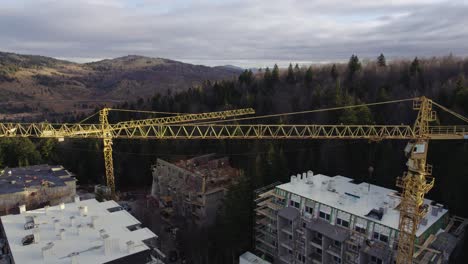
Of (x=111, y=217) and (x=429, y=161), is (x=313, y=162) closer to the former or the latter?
(x=429, y=161)

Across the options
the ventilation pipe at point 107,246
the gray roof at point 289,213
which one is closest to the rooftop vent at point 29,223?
the ventilation pipe at point 107,246

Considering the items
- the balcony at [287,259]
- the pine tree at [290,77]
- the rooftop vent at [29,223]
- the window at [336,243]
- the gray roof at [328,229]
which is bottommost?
the balcony at [287,259]

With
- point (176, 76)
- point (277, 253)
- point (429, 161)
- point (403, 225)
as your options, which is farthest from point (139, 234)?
point (176, 76)

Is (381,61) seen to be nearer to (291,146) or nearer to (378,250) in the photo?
(291,146)

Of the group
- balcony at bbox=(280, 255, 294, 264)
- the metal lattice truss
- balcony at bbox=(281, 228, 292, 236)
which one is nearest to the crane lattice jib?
the metal lattice truss

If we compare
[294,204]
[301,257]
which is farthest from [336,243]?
[294,204]

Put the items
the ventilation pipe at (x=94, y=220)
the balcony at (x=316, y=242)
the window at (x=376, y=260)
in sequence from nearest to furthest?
1. the window at (x=376, y=260)
2. the ventilation pipe at (x=94, y=220)
3. the balcony at (x=316, y=242)

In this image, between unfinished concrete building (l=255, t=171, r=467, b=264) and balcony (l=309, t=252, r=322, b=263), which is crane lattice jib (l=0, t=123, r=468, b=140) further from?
balcony (l=309, t=252, r=322, b=263)

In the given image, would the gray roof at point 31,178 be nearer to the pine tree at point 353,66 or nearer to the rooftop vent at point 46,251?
the rooftop vent at point 46,251
